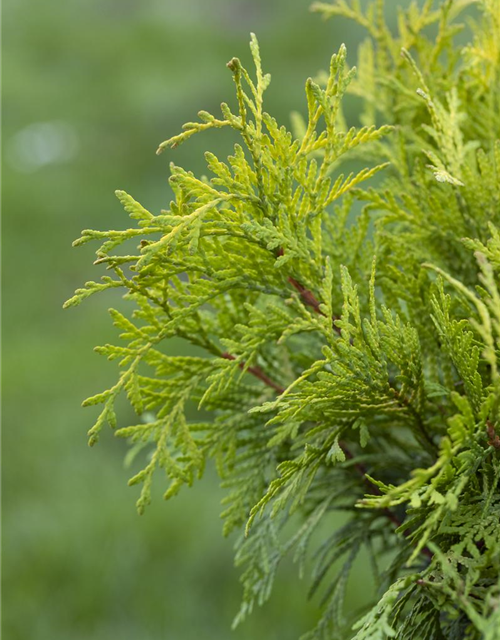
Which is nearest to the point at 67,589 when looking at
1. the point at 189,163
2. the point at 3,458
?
the point at 3,458

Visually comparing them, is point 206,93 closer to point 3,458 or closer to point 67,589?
point 3,458

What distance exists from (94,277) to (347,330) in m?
5.64

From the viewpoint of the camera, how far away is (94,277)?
651 cm

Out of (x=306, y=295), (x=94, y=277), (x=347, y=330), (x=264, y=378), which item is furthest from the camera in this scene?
(x=94, y=277)

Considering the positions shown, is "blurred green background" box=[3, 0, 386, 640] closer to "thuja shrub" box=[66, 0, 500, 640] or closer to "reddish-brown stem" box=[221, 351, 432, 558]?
"reddish-brown stem" box=[221, 351, 432, 558]

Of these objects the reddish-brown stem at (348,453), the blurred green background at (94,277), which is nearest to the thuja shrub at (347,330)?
the reddish-brown stem at (348,453)

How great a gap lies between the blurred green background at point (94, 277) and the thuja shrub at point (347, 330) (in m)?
2.43

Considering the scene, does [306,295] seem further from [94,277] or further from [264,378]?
[94,277]

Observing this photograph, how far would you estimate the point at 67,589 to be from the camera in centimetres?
381

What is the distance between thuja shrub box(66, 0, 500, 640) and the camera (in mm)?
1054

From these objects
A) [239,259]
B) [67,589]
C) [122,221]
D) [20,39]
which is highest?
[20,39]

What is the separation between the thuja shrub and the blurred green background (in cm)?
243

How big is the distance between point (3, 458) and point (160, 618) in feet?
6.38

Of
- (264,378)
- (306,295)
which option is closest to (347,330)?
(306,295)
